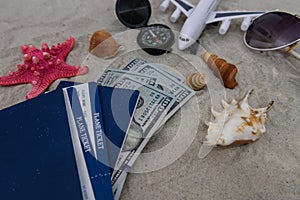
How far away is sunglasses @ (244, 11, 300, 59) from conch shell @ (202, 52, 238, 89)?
0.18 m

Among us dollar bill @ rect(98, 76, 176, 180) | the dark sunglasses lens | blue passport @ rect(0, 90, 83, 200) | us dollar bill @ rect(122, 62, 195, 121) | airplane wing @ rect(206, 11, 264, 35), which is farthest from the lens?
airplane wing @ rect(206, 11, 264, 35)

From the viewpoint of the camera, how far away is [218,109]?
1034mm

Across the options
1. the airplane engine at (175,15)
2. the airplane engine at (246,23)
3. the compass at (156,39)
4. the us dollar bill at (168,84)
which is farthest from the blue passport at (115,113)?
the airplane engine at (246,23)

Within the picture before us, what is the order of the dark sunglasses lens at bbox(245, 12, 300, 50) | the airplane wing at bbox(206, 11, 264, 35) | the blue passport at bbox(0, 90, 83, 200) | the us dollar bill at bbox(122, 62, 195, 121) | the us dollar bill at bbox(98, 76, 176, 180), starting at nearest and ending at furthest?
the blue passport at bbox(0, 90, 83, 200), the us dollar bill at bbox(98, 76, 176, 180), the us dollar bill at bbox(122, 62, 195, 121), the dark sunglasses lens at bbox(245, 12, 300, 50), the airplane wing at bbox(206, 11, 264, 35)

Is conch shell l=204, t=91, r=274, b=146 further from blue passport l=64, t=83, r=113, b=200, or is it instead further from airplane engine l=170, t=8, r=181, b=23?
airplane engine l=170, t=8, r=181, b=23

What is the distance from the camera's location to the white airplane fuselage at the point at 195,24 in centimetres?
116

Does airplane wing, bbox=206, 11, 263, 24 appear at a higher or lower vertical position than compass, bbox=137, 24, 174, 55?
higher

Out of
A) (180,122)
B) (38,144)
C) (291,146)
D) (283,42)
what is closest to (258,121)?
(291,146)

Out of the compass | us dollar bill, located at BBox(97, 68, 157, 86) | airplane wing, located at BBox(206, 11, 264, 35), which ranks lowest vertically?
us dollar bill, located at BBox(97, 68, 157, 86)

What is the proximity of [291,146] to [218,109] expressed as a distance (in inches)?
9.9

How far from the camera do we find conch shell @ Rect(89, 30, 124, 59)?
1.16 metres

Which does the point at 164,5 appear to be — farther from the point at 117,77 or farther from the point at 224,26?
the point at 117,77

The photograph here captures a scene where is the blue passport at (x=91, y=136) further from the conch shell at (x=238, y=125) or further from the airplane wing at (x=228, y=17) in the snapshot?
the airplane wing at (x=228, y=17)

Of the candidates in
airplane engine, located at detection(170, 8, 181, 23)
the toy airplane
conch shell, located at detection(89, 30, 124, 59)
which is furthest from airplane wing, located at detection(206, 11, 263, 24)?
conch shell, located at detection(89, 30, 124, 59)
